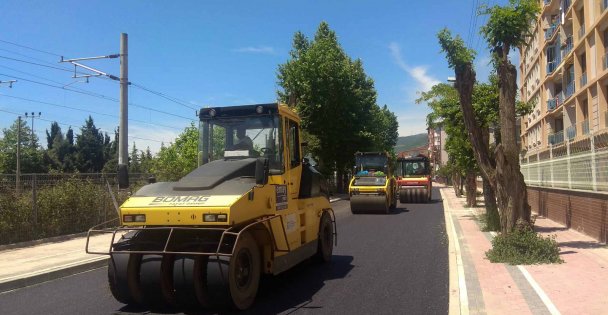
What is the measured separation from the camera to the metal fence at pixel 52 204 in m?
12.6

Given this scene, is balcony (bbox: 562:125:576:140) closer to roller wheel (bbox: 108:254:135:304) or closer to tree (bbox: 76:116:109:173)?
roller wheel (bbox: 108:254:135:304)

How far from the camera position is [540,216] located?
18.0m

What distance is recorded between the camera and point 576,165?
1277 cm

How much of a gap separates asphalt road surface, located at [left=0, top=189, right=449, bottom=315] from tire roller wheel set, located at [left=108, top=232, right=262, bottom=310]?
24cm

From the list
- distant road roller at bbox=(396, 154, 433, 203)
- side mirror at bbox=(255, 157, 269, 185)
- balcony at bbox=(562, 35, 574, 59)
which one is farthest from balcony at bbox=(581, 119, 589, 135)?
side mirror at bbox=(255, 157, 269, 185)

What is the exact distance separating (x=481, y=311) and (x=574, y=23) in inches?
1202

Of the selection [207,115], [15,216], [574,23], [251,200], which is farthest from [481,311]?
[574,23]

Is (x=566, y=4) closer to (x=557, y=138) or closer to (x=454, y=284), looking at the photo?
(x=557, y=138)

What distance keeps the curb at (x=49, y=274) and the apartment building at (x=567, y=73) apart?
1394cm

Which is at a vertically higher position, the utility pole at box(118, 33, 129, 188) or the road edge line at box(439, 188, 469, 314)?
the utility pole at box(118, 33, 129, 188)

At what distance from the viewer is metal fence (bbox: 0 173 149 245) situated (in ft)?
41.2

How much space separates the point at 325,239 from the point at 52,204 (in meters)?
8.03

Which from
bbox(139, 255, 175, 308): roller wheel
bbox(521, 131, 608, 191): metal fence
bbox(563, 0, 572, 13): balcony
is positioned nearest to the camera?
bbox(139, 255, 175, 308): roller wheel

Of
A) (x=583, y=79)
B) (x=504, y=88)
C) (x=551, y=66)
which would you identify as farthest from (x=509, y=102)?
(x=551, y=66)
